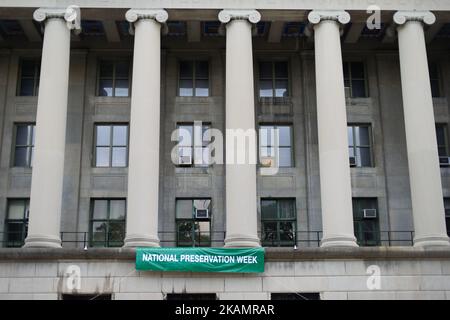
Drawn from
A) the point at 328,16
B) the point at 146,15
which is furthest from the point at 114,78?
the point at 328,16

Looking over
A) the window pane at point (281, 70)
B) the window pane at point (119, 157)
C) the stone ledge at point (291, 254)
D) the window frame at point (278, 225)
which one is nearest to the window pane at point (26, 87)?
the window pane at point (119, 157)

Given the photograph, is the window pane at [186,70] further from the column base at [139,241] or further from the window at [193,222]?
the column base at [139,241]

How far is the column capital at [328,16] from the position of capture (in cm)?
3297

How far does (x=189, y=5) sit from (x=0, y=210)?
46.6 feet

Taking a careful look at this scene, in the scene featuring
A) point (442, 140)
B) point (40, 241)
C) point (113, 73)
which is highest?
point (113, 73)

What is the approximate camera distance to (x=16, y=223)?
3525 centimetres

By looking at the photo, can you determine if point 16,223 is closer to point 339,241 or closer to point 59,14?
point 59,14

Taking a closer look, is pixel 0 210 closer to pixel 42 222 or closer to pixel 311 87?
pixel 42 222

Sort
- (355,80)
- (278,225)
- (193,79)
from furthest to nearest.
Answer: (355,80)
(193,79)
(278,225)

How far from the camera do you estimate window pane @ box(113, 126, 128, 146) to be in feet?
120

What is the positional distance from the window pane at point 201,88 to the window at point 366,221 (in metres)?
9.93

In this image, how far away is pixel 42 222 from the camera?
97.5 feet

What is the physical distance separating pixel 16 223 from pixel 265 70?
15734 mm

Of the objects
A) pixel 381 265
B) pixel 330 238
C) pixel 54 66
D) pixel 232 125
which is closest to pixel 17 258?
pixel 54 66
